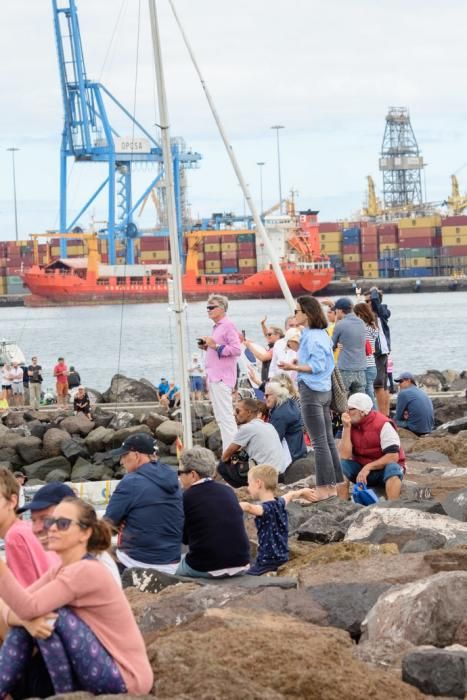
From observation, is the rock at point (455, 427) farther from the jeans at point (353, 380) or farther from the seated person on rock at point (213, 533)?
the seated person on rock at point (213, 533)

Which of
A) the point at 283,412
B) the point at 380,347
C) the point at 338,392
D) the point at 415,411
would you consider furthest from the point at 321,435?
the point at 415,411

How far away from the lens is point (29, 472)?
14.8m

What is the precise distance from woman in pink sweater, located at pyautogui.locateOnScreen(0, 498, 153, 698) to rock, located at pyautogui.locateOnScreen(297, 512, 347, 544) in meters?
3.01

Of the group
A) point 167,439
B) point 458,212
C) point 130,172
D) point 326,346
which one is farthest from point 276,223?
point 326,346

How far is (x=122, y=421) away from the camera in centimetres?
1686

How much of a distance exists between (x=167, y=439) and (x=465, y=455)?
17.2 feet

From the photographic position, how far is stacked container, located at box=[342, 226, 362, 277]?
12262cm

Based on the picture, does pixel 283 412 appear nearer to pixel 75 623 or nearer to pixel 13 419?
pixel 75 623

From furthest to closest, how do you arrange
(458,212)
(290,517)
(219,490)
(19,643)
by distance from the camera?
(458,212) < (290,517) < (219,490) < (19,643)

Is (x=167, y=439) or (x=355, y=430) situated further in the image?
(x=167, y=439)

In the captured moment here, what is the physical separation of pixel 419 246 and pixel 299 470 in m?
115

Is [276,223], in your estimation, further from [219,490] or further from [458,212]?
[219,490]

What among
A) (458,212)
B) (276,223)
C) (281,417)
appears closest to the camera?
(281,417)

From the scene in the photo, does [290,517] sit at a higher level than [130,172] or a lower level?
lower
